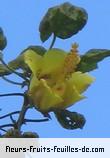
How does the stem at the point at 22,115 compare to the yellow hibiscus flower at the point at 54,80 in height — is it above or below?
below

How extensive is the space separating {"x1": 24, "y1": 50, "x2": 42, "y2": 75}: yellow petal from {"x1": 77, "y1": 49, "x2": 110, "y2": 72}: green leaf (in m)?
0.04

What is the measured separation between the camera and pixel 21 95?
43 cm

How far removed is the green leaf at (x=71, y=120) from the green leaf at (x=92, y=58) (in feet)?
0.17

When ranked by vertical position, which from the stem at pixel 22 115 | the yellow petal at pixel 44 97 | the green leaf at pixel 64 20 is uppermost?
the green leaf at pixel 64 20

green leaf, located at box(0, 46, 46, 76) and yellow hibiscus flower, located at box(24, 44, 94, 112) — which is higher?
green leaf, located at box(0, 46, 46, 76)

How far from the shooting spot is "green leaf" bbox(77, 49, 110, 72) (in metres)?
0.44

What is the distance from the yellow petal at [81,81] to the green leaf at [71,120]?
0.10 ft

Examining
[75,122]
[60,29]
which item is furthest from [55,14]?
[75,122]

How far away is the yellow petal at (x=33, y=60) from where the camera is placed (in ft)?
1.39

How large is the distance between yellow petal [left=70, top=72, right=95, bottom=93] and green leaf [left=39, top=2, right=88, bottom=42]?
44 mm

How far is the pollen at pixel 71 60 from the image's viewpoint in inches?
16.4

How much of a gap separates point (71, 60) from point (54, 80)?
0.03 metres

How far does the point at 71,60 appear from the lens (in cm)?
42

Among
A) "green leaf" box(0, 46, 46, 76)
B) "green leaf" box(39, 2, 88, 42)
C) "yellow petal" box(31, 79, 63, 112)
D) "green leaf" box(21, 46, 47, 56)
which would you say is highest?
"green leaf" box(39, 2, 88, 42)
